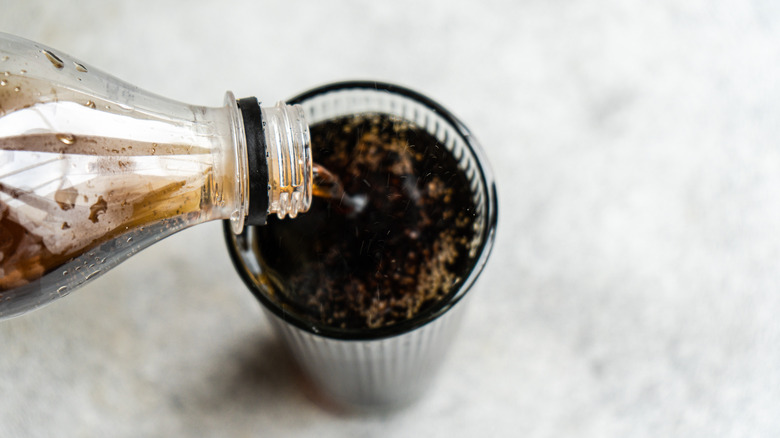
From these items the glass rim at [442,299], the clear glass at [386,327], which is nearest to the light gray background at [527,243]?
the clear glass at [386,327]

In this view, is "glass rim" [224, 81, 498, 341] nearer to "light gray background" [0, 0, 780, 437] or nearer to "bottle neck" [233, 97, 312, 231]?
"bottle neck" [233, 97, 312, 231]

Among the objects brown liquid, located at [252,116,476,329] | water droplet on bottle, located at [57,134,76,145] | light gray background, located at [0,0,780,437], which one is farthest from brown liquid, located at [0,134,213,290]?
light gray background, located at [0,0,780,437]

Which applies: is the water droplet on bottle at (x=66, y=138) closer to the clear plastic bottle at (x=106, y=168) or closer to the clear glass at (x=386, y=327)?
the clear plastic bottle at (x=106, y=168)

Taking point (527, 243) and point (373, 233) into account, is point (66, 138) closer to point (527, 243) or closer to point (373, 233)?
point (373, 233)

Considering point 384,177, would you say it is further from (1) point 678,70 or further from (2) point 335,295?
(1) point 678,70

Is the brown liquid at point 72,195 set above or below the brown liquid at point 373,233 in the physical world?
below

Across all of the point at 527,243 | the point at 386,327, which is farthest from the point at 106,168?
the point at 527,243
